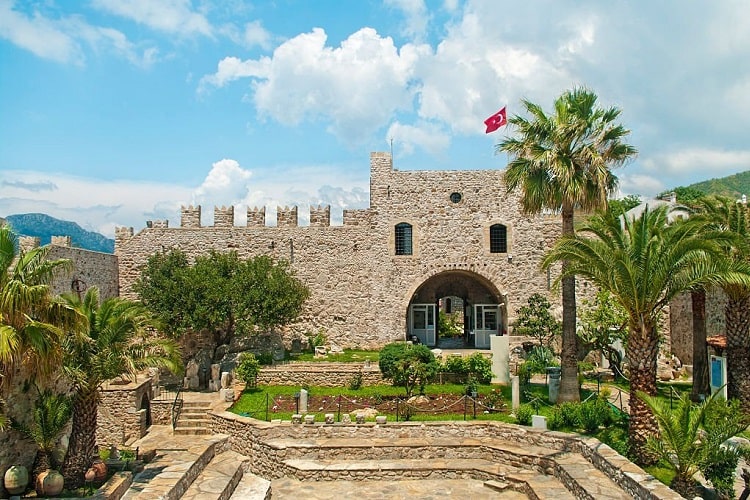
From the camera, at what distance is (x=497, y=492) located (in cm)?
1467

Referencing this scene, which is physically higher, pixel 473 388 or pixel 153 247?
pixel 153 247

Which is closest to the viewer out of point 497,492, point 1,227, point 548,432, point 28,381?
point 1,227

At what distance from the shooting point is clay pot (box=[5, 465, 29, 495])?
11.3m

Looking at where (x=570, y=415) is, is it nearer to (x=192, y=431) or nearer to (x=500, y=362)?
(x=500, y=362)

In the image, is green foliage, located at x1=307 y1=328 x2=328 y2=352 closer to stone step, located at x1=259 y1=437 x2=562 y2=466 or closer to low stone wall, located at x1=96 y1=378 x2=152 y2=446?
low stone wall, located at x1=96 y1=378 x2=152 y2=446

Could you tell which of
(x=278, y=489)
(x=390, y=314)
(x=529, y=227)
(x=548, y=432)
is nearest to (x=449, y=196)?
(x=529, y=227)

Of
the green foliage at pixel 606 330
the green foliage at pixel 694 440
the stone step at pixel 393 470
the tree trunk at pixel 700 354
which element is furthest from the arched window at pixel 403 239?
the green foliage at pixel 694 440

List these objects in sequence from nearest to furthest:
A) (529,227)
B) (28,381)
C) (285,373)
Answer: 1. (28,381)
2. (285,373)
3. (529,227)

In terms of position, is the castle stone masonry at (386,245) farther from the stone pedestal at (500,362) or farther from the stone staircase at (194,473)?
the stone staircase at (194,473)

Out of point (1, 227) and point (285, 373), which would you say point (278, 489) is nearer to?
point (285, 373)

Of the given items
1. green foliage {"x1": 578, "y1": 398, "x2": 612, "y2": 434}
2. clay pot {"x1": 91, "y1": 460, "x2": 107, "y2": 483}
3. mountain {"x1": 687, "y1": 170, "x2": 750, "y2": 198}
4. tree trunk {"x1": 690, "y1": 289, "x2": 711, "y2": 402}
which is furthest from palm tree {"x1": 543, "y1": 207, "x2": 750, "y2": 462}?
mountain {"x1": 687, "y1": 170, "x2": 750, "y2": 198}

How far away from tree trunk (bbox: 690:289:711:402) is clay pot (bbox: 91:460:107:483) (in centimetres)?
1556

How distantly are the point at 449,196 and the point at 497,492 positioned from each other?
575 inches

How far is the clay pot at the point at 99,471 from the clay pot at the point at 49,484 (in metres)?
0.88
